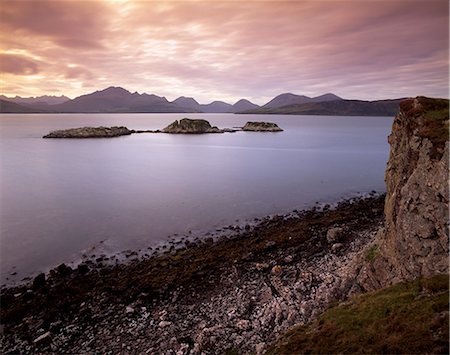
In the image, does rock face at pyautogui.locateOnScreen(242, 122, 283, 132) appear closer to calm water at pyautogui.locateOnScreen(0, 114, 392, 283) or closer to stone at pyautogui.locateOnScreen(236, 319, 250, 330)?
calm water at pyautogui.locateOnScreen(0, 114, 392, 283)

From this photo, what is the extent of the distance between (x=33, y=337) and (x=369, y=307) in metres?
16.6

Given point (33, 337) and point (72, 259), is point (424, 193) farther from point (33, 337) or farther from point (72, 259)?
point (72, 259)

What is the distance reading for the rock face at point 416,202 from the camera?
14070 millimetres

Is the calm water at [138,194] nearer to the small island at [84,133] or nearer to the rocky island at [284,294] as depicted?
the rocky island at [284,294]

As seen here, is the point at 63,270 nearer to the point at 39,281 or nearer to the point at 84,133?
the point at 39,281

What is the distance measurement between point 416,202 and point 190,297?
13876 millimetres

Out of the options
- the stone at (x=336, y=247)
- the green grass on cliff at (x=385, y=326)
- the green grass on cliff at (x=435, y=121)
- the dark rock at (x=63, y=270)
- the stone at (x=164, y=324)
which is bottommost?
the dark rock at (x=63, y=270)

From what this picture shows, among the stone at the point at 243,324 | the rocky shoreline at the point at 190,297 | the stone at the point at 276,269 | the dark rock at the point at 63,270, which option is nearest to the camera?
the rocky shoreline at the point at 190,297

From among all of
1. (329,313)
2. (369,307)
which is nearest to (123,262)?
(329,313)

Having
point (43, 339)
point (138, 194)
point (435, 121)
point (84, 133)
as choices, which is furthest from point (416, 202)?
point (84, 133)

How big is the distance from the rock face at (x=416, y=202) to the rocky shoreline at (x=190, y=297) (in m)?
2.20

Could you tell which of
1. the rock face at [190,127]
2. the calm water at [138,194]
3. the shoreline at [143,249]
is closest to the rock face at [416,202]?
the shoreline at [143,249]

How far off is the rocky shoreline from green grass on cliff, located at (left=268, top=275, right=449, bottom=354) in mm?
3003

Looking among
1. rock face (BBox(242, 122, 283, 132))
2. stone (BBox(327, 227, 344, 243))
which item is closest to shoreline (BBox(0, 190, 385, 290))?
stone (BBox(327, 227, 344, 243))
